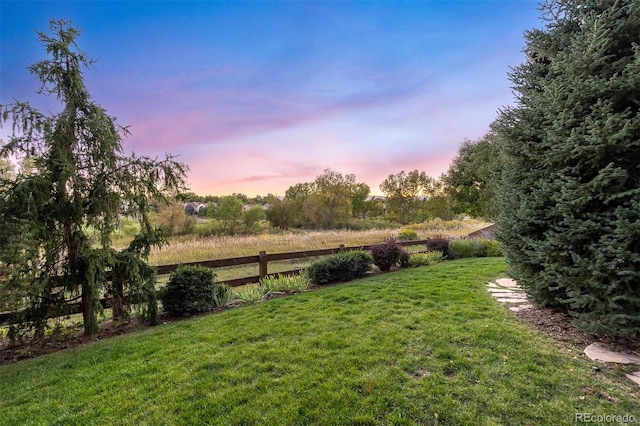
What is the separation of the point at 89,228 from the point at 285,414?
4130mm

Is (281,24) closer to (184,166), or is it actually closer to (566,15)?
(184,166)

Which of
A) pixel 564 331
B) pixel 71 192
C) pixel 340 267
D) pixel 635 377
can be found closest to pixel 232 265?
pixel 340 267

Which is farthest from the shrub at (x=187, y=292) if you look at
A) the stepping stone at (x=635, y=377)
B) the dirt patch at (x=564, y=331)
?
the stepping stone at (x=635, y=377)

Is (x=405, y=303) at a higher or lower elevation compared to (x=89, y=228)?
lower

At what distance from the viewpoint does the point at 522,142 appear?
3.60 metres

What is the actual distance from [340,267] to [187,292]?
3.52 m

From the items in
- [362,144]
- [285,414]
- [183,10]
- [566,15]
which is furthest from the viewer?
[362,144]

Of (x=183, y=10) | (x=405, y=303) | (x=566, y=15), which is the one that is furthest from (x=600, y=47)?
(x=183, y=10)

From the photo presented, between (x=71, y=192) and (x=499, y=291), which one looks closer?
(x=71, y=192)

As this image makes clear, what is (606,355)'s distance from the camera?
2695 millimetres

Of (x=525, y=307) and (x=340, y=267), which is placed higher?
(x=340, y=267)

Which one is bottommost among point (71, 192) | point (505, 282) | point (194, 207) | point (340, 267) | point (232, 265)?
point (505, 282)

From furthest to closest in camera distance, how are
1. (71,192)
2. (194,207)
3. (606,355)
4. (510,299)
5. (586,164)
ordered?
(194,207) → (510,299) → (71,192) → (586,164) → (606,355)

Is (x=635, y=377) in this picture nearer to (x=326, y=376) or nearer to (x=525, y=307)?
(x=525, y=307)
